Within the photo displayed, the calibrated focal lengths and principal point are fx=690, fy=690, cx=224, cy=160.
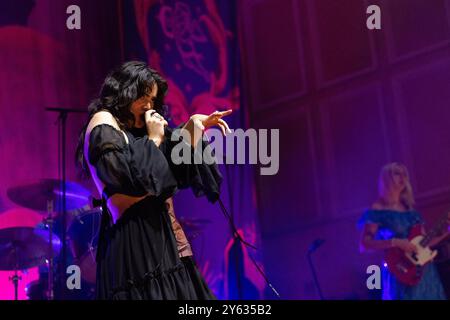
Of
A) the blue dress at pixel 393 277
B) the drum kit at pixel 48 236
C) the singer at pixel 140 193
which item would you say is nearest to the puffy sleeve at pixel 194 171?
the singer at pixel 140 193

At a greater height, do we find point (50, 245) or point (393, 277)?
point (50, 245)

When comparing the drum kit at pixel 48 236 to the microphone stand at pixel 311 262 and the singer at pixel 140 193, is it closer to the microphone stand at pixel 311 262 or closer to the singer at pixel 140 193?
the microphone stand at pixel 311 262

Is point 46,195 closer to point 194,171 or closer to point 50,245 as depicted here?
point 50,245

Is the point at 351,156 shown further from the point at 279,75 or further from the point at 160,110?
the point at 160,110

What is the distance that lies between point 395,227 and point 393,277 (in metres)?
0.32

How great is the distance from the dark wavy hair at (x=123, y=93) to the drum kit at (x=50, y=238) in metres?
1.74

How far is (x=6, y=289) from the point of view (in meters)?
4.08

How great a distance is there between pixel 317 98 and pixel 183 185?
332 cm

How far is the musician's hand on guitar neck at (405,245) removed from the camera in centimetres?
420

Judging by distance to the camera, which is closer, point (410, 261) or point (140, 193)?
point (140, 193)

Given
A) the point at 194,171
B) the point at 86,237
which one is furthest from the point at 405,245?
the point at 194,171

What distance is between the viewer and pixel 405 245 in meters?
4.22

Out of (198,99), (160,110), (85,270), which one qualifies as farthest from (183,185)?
(198,99)

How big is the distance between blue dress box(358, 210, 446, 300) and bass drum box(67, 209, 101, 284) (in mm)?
1740
